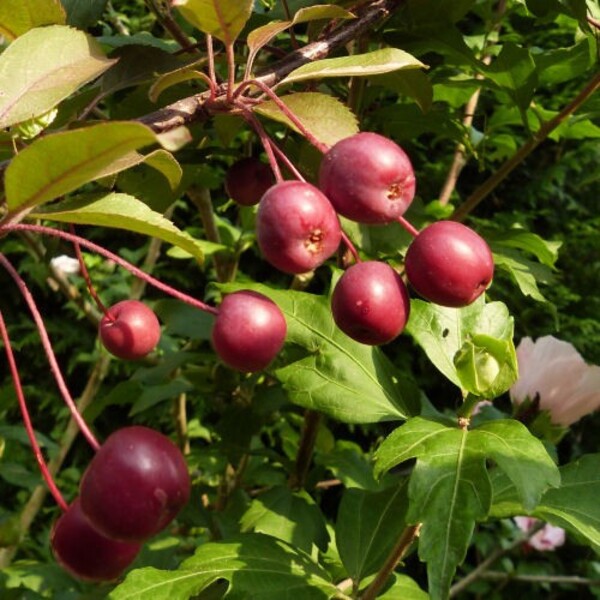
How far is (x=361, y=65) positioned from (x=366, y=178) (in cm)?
14

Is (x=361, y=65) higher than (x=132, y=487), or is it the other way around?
(x=361, y=65)

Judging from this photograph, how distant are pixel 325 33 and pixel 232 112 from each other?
0.82ft

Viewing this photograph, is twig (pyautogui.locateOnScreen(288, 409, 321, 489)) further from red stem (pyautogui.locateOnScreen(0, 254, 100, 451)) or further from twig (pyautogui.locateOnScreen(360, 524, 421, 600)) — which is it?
red stem (pyautogui.locateOnScreen(0, 254, 100, 451))

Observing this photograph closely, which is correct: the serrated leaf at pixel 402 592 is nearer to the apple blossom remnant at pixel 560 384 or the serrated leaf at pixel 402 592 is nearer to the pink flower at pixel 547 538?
the apple blossom remnant at pixel 560 384

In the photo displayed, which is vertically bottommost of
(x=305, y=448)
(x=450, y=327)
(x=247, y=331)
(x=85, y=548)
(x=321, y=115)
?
(x=305, y=448)

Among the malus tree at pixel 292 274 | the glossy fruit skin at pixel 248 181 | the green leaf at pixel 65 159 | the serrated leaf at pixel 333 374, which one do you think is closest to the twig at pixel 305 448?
the malus tree at pixel 292 274

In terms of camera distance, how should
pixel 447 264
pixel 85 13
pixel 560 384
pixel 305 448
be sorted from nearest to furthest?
pixel 447 264 → pixel 85 13 → pixel 560 384 → pixel 305 448

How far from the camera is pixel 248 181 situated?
1.10 m

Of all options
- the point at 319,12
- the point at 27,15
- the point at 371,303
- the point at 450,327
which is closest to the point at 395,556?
the point at 450,327

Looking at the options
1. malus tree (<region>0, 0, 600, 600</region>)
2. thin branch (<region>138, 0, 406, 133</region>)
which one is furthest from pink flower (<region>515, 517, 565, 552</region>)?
thin branch (<region>138, 0, 406, 133</region>)

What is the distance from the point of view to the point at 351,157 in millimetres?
689

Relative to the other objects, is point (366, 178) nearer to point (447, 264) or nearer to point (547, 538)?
point (447, 264)

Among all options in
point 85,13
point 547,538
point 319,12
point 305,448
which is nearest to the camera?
point 319,12

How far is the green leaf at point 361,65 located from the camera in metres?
0.75
